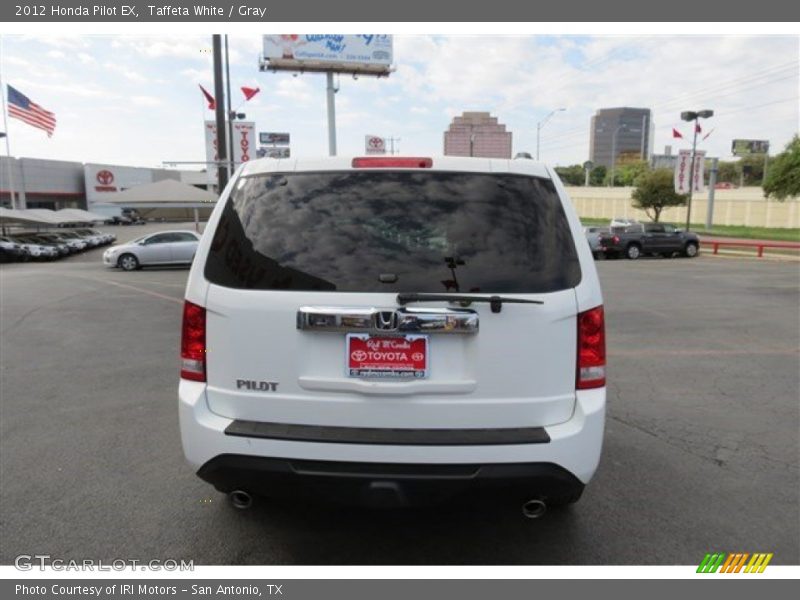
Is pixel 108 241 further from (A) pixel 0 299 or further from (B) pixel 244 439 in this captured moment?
(B) pixel 244 439

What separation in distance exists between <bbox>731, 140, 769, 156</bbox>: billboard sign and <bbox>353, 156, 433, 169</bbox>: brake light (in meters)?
120

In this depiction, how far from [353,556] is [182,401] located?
1.20m

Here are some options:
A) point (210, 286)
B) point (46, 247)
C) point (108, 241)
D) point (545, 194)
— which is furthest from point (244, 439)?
point (108, 241)

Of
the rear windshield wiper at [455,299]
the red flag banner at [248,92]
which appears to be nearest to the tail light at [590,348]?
the rear windshield wiper at [455,299]

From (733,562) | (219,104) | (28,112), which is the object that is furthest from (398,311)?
(28,112)

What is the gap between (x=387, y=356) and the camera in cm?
256

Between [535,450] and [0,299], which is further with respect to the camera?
[0,299]

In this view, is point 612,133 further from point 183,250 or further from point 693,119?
point 183,250

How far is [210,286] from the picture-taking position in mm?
2705

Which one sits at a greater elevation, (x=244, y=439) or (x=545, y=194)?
(x=545, y=194)

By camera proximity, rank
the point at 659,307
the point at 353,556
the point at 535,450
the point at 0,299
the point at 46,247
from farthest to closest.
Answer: the point at 46,247, the point at 0,299, the point at 659,307, the point at 353,556, the point at 535,450

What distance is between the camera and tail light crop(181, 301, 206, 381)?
273cm

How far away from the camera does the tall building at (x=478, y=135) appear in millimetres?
55656

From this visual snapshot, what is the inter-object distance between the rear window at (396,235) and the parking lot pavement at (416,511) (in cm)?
106
